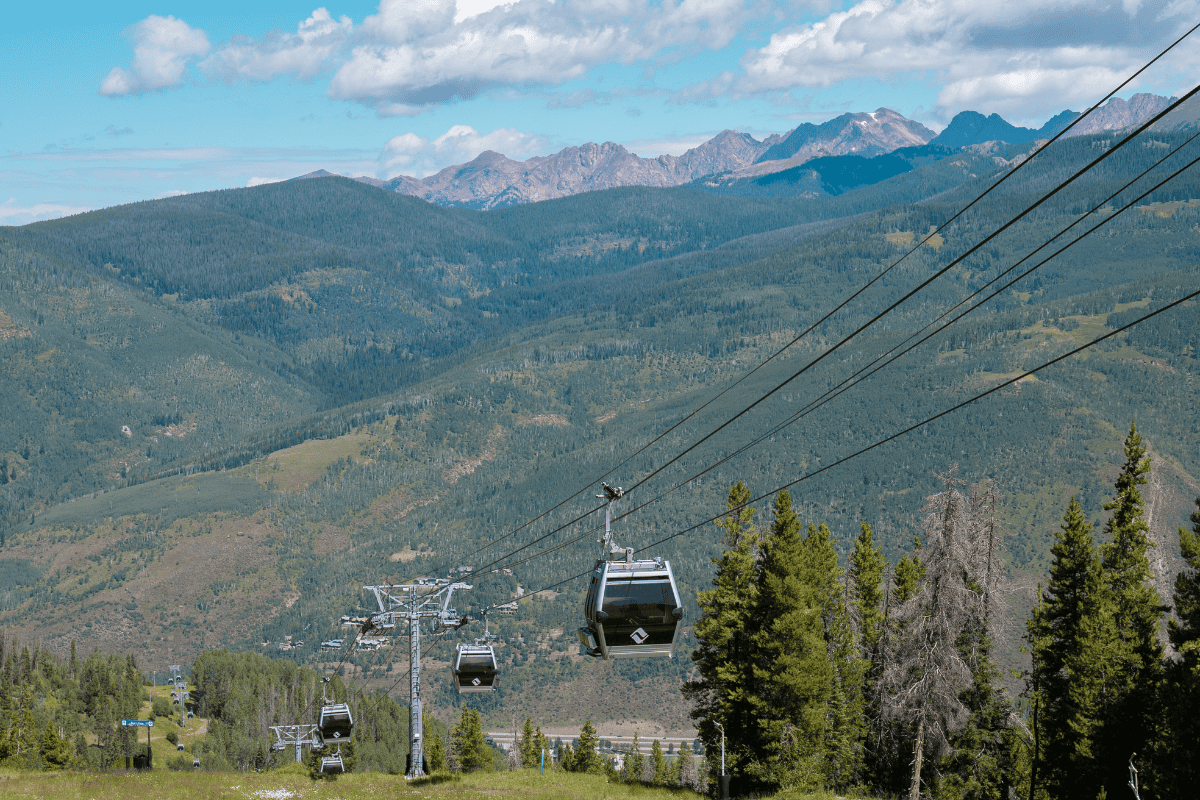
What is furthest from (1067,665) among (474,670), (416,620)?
(416,620)

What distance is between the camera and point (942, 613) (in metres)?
45.0

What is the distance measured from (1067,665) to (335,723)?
43.7m

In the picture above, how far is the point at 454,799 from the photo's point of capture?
119 ft

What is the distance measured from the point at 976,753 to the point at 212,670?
16799 cm

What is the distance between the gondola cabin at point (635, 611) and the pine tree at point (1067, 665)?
75.9 feet

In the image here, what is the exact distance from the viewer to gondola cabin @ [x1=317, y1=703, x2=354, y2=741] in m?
66.8

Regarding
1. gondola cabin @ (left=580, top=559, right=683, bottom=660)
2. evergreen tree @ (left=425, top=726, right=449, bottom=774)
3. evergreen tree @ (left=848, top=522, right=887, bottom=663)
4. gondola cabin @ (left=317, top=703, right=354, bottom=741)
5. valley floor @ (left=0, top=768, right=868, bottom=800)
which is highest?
gondola cabin @ (left=580, top=559, right=683, bottom=660)

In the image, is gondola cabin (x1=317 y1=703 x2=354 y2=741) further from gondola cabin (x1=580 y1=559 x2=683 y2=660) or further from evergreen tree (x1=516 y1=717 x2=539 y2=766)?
evergreen tree (x1=516 y1=717 x2=539 y2=766)

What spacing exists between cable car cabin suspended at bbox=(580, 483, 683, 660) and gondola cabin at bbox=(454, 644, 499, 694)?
74.0ft

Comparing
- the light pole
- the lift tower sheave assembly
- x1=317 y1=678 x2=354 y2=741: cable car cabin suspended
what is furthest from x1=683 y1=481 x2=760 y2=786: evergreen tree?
x1=317 y1=678 x2=354 y2=741: cable car cabin suspended

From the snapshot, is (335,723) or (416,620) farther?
(335,723)

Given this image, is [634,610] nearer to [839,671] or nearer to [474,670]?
[474,670]

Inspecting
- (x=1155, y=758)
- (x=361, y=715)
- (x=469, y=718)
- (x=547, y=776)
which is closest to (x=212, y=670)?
(x=361, y=715)

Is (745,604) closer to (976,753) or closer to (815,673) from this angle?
(815,673)
